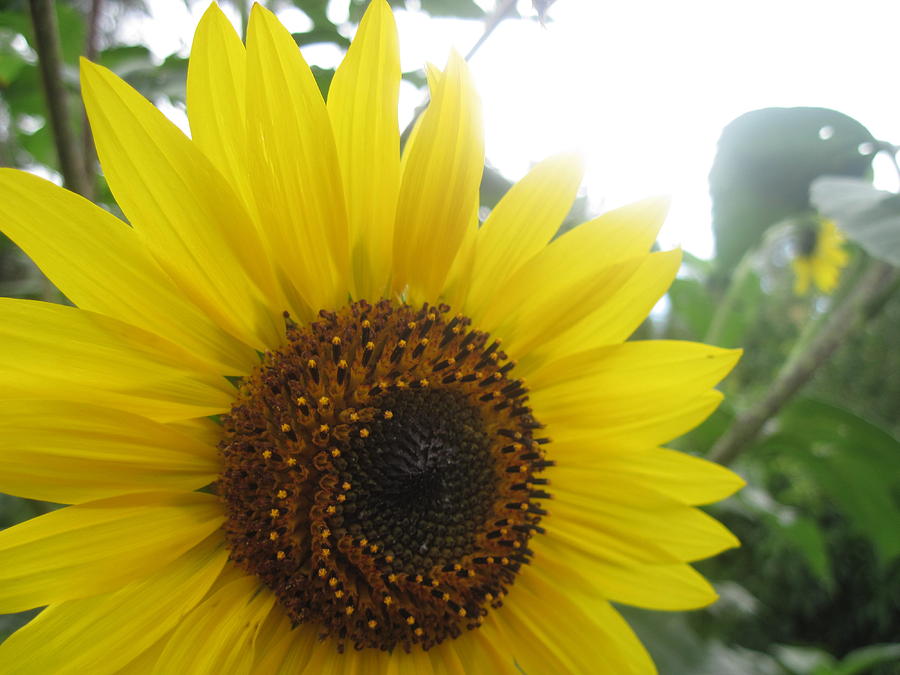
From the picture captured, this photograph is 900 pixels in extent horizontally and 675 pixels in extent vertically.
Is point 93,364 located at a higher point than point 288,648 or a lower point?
higher

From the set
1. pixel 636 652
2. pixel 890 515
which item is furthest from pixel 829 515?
pixel 636 652

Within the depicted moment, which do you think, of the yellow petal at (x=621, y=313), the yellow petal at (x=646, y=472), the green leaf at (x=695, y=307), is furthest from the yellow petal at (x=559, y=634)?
the green leaf at (x=695, y=307)

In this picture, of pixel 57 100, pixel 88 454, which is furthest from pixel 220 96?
pixel 88 454

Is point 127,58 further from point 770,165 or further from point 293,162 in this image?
point 770,165

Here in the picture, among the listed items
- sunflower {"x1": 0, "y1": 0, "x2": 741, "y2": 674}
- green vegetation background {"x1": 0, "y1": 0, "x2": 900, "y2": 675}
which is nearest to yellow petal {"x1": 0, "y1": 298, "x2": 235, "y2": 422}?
sunflower {"x1": 0, "y1": 0, "x2": 741, "y2": 674}

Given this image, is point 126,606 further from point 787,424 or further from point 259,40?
point 787,424

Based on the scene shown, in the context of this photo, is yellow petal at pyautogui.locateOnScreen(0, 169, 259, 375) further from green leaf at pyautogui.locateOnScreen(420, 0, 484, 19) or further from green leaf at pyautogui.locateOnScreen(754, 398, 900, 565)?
green leaf at pyautogui.locateOnScreen(754, 398, 900, 565)

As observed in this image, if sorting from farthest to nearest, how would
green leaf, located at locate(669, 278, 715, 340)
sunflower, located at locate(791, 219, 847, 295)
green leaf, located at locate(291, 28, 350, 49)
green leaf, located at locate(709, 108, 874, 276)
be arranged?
sunflower, located at locate(791, 219, 847, 295) → green leaf, located at locate(669, 278, 715, 340) → green leaf, located at locate(709, 108, 874, 276) → green leaf, located at locate(291, 28, 350, 49)
